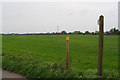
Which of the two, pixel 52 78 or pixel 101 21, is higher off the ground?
pixel 101 21

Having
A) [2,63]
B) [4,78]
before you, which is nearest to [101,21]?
[4,78]

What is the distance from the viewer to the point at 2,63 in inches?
227

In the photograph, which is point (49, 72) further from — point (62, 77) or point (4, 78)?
point (4, 78)

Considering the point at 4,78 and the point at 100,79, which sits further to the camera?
the point at 4,78

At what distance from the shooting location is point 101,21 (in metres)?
3.99

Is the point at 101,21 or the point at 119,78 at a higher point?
the point at 101,21

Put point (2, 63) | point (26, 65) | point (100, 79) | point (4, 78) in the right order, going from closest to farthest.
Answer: point (100, 79)
point (4, 78)
point (26, 65)
point (2, 63)

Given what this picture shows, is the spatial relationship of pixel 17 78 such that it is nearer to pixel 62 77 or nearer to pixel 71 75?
pixel 62 77

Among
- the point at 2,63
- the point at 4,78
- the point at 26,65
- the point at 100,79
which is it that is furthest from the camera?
the point at 2,63

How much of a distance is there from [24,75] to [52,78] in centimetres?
108

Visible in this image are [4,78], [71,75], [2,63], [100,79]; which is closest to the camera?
[100,79]

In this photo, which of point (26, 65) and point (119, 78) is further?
point (26, 65)

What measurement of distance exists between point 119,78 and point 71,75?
1.37 m

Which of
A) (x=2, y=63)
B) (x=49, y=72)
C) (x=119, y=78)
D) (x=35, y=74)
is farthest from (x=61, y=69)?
(x=2, y=63)
